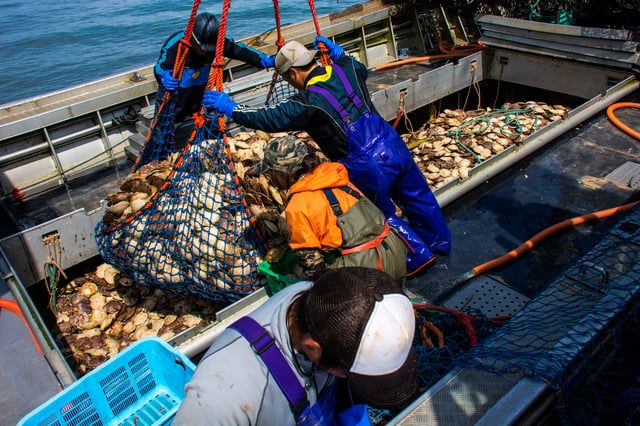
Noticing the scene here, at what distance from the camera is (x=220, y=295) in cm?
338

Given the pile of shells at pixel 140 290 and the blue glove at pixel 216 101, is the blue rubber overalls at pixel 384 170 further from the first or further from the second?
the pile of shells at pixel 140 290

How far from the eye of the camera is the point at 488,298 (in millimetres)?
2980

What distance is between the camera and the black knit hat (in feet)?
4.10

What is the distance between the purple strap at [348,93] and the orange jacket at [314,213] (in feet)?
2.79

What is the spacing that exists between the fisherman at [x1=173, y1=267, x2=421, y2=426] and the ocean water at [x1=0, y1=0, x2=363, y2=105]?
50.4ft

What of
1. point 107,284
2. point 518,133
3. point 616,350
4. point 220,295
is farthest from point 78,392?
point 518,133

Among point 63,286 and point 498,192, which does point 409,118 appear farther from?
point 63,286

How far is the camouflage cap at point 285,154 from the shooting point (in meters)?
2.64

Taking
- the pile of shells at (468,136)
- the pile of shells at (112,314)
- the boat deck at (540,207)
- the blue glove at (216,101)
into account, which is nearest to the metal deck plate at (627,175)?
the boat deck at (540,207)

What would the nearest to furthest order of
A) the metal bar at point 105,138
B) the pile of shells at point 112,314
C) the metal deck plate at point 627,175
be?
the pile of shells at point 112,314
the metal deck plate at point 627,175
the metal bar at point 105,138

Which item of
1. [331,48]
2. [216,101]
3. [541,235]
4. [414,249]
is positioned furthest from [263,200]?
[541,235]

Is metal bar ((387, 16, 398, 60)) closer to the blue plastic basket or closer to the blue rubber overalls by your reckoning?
the blue rubber overalls

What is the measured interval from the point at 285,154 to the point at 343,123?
2.36ft

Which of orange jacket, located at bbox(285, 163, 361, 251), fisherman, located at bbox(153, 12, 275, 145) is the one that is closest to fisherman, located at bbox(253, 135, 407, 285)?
orange jacket, located at bbox(285, 163, 361, 251)
